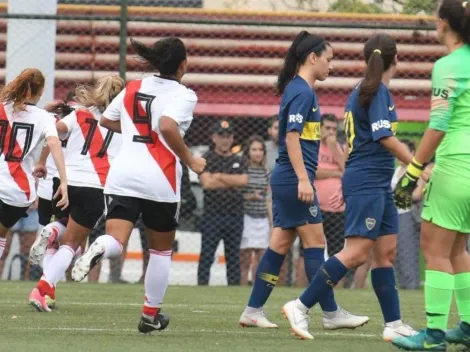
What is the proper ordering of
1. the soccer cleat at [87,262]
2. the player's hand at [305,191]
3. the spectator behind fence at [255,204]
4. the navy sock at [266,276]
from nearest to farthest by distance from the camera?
the soccer cleat at [87,262]
the player's hand at [305,191]
the navy sock at [266,276]
the spectator behind fence at [255,204]

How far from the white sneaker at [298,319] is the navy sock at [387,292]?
0.48 meters

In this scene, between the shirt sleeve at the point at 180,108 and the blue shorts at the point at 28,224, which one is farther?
the blue shorts at the point at 28,224

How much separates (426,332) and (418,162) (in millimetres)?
875

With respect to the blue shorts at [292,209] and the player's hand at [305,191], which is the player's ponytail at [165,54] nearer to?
the player's hand at [305,191]

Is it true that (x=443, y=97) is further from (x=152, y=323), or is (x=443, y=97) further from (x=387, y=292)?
(x=152, y=323)

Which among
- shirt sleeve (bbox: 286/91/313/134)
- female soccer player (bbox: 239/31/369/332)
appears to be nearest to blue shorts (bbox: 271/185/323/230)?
female soccer player (bbox: 239/31/369/332)

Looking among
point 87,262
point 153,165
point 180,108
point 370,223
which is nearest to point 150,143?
point 153,165

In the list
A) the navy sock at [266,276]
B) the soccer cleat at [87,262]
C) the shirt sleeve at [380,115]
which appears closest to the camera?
the soccer cleat at [87,262]

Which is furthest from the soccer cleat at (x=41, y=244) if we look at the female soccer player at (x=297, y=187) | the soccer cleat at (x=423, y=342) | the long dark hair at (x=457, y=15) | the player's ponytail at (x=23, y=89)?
the long dark hair at (x=457, y=15)

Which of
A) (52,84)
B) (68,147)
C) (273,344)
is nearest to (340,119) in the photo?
(52,84)

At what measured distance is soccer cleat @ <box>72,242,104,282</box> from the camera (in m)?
7.41

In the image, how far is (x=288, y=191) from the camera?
844 cm

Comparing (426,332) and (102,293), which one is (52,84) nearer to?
(102,293)

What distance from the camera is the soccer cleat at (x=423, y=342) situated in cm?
679
